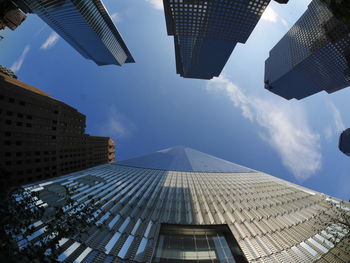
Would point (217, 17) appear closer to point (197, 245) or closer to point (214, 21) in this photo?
point (214, 21)

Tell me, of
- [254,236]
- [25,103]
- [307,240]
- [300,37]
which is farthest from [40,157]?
[300,37]

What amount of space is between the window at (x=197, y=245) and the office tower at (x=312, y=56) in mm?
90662

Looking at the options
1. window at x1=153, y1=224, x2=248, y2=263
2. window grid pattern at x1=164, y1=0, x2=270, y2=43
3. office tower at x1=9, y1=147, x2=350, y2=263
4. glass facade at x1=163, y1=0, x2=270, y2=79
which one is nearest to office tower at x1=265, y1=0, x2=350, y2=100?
window grid pattern at x1=164, y1=0, x2=270, y2=43

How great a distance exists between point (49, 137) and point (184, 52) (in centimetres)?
10090

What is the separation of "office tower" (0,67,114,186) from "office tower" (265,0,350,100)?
115221mm

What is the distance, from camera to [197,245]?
1931 cm

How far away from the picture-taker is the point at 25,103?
160 ft

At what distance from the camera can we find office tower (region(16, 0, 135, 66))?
326 feet

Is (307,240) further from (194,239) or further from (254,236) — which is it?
(194,239)

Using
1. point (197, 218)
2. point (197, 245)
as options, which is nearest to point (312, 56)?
point (197, 218)

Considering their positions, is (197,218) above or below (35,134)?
below

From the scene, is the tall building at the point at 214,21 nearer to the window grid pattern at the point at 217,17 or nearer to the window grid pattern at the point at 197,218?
the window grid pattern at the point at 217,17

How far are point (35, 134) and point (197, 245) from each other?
58.8 meters

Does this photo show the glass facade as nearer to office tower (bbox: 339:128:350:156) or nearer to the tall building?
the tall building
